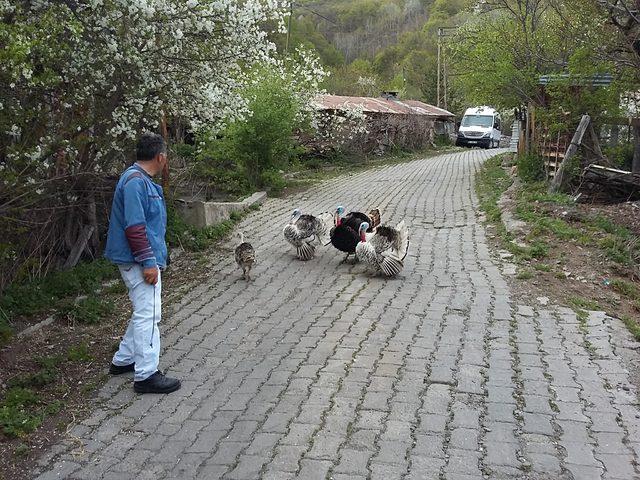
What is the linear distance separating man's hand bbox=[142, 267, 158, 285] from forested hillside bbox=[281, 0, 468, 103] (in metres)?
36.8

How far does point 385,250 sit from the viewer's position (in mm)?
8109

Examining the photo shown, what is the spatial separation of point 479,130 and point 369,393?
3939 cm

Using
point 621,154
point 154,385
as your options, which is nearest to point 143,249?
point 154,385

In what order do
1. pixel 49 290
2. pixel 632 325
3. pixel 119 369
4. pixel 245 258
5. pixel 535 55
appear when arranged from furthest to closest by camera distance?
1. pixel 535 55
2. pixel 245 258
3. pixel 49 290
4. pixel 632 325
5. pixel 119 369

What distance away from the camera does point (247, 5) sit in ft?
22.7

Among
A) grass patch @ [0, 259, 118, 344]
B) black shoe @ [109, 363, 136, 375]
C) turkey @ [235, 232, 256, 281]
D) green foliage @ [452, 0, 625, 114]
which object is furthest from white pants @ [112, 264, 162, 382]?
green foliage @ [452, 0, 625, 114]

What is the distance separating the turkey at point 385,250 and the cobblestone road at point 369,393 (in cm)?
19

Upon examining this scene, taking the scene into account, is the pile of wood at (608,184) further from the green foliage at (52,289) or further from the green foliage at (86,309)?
the green foliage at (86,309)

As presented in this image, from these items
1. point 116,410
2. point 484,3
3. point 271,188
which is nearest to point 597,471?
point 116,410

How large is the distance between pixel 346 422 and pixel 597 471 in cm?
158

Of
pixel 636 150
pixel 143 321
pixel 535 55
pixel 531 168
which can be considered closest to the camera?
pixel 143 321

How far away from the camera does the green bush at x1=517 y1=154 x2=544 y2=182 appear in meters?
16.6

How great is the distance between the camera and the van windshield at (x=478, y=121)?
42.5 meters

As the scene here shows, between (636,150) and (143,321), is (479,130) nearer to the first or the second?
(636,150)
